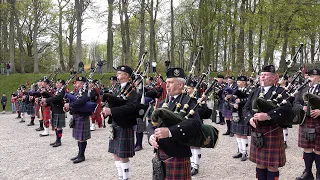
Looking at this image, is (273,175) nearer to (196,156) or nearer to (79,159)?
(196,156)

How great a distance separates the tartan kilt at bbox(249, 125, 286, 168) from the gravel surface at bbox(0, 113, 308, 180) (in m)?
1.24

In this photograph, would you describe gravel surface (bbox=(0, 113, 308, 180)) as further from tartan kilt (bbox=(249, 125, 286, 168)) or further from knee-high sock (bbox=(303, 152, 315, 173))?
tartan kilt (bbox=(249, 125, 286, 168))

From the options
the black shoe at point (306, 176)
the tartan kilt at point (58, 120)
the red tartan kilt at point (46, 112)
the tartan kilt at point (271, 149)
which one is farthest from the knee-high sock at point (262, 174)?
the red tartan kilt at point (46, 112)

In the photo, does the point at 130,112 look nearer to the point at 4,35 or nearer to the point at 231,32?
the point at 231,32

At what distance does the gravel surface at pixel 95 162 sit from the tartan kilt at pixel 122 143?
2.85ft

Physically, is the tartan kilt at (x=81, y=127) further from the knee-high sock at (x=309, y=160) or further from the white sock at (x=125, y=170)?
the knee-high sock at (x=309, y=160)

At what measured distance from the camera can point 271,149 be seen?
11.5 feet

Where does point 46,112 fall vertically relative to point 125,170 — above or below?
above

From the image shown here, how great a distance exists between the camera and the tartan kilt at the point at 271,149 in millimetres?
3484

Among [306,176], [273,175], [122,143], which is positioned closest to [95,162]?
[122,143]

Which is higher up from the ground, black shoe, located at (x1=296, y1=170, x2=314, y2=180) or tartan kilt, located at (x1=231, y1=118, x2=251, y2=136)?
tartan kilt, located at (x1=231, y1=118, x2=251, y2=136)

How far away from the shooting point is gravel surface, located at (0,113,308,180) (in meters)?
4.93

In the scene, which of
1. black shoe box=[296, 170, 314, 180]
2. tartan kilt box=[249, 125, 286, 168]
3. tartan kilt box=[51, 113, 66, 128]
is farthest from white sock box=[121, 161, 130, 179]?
tartan kilt box=[51, 113, 66, 128]

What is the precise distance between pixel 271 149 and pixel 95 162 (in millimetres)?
3606
